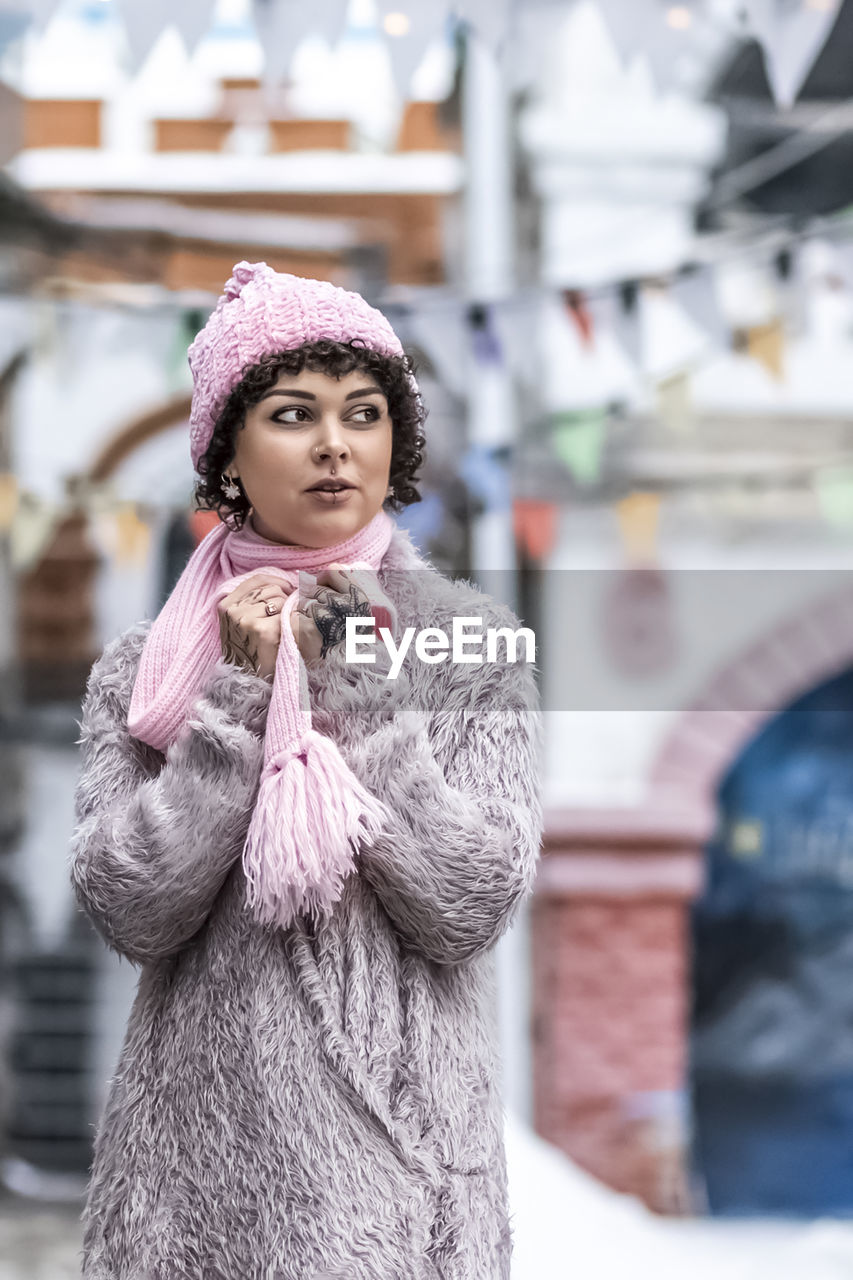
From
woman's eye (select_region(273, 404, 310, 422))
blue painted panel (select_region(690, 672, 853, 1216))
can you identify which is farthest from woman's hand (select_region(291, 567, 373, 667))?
blue painted panel (select_region(690, 672, 853, 1216))

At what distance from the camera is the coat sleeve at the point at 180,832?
3.42 ft

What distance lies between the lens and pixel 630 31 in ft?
7.00

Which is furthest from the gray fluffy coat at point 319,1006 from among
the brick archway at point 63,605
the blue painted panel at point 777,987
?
the brick archway at point 63,605

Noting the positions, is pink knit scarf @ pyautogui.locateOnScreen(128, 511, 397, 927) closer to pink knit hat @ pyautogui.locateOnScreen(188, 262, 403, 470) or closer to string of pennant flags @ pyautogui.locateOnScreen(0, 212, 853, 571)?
pink knit hat @ pyautogui.locateOnScreen(188, 262, 403, 470)

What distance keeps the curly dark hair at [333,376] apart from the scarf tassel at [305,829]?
0.25 m

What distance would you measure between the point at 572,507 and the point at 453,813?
9.19 ft

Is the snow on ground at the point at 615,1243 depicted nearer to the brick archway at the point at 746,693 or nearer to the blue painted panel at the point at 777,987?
the blue painted panel at the point at 777,987

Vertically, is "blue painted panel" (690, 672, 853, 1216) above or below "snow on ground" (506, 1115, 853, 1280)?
above

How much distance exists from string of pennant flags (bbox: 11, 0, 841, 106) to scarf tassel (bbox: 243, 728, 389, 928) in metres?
1.24

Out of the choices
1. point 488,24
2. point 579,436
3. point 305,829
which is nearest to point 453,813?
point 305,829

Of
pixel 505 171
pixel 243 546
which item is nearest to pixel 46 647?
pixel 505 171

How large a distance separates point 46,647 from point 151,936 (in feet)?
10.3

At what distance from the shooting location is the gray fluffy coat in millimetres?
1032

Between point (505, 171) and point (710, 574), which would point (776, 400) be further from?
point (505, 171)
